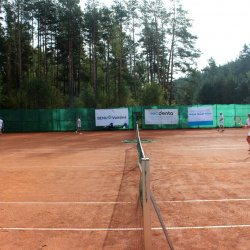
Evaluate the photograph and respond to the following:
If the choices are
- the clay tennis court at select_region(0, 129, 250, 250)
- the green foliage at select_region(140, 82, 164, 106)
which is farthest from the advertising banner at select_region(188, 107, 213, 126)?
the clay tennis court at select_region(0, 129, 250, 250)

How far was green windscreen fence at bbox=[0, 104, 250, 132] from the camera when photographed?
28.5 m

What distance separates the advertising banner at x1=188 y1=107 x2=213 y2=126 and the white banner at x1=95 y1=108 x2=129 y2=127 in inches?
257

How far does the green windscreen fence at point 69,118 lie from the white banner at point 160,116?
0.38m

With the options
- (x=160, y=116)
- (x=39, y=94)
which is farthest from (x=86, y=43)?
(x=160, y=116)

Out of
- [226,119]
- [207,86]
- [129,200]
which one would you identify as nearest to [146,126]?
[226,119]

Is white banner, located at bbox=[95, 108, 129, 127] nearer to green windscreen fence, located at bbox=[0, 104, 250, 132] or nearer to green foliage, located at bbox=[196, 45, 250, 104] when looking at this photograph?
green windscreen fence, located at bbox=[0, 104, 250, 132]

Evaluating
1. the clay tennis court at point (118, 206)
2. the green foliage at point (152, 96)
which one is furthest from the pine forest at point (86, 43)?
the clay tennis court at point (118, 206)

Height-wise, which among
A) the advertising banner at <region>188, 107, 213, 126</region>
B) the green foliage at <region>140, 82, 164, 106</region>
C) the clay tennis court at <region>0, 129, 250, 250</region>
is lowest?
the clay tennis court at <region>0, 129, 250, 250</region>

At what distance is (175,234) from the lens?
13.0 feet

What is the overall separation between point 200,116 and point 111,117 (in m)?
9.03

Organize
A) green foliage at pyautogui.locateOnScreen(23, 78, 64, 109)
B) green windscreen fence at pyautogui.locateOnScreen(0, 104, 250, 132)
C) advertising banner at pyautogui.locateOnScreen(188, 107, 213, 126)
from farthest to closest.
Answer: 1. green foliage at pyautogui.locateOnScreen(23, 78, 64, 109)
2. green windscreen fence at pyautogui.locateOnScreen(0, 104, 250, 132)
3. advertising banner at pyautogui.locateOnScreen(188, 107, 213, 126)

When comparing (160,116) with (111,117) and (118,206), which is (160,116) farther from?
(118,206)

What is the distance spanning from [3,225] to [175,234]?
2.73m

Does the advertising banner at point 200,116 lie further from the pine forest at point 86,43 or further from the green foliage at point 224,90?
the green foliage at point 224,90
